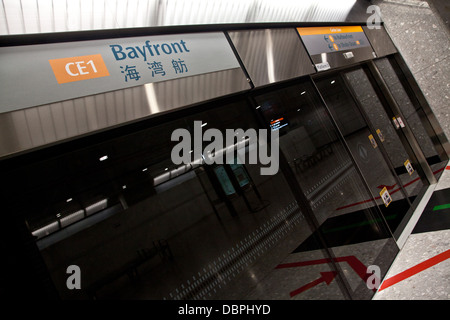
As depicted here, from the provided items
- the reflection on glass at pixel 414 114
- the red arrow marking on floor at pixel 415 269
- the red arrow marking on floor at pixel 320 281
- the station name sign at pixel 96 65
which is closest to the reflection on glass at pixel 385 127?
the reflection on glass at pixel 414 114

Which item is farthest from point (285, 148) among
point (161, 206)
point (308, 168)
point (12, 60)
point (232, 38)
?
point (12, 60)

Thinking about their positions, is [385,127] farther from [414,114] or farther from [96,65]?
[96,65]

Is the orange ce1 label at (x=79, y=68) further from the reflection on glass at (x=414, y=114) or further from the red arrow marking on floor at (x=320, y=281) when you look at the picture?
the reflection on glass at (x=414, y=114)

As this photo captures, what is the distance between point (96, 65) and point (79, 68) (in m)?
0.11

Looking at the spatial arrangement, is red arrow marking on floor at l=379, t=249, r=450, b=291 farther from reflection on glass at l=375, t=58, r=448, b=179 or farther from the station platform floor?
reflection on glass at l=375, t=58, r=448, b=179

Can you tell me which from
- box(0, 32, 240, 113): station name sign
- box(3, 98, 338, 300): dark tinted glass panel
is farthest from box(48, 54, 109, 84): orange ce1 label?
box(3, 98, 338, 300): dark tinted glass panel

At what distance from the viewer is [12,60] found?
1.55m

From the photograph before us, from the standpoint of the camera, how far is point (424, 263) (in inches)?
108

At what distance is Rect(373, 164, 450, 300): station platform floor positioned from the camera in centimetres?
239

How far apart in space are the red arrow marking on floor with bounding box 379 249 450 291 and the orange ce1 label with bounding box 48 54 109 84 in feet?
9.41

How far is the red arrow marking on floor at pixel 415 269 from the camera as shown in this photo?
2.66 meters

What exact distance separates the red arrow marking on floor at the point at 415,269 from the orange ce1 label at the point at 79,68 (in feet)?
9.41

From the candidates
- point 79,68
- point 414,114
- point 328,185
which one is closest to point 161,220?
point 79,68

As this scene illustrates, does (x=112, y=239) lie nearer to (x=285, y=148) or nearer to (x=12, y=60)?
(x=12, y=60)
